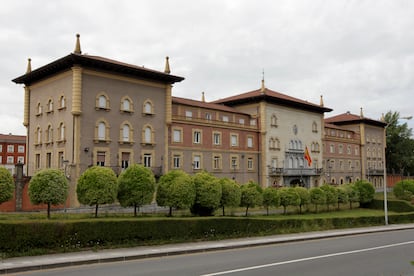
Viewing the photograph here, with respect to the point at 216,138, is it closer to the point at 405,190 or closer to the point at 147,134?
the point at 147,134

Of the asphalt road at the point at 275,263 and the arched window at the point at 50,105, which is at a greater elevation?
the arched window at the point at 50,105

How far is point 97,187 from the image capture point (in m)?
24.8

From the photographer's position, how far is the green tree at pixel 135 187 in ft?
84.6

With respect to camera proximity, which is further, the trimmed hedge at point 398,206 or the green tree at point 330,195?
the trimmed hedge at point 398,206

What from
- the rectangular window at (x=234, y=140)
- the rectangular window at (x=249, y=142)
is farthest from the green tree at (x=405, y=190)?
the rectangular window at (x=234, y=140)

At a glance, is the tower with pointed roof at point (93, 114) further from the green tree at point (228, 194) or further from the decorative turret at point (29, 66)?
the green tree at point (228, 194)

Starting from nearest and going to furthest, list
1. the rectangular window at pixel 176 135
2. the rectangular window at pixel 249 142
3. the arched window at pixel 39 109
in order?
the arched window at pixel 39 109 → the rectangular window at pixel 176 135 → the rectangular window at pixel 249 142

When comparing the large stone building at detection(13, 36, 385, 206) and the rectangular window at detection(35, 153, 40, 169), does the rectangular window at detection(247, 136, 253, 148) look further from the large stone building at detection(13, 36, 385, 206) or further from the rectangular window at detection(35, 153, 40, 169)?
the rectangular window at detection(35, 153, 40, 169)

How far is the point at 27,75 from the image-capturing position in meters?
42.9

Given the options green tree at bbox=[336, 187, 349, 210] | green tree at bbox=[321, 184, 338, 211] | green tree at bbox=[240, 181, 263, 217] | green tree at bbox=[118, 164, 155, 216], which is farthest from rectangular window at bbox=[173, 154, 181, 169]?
green tree at bbox=[118, 164, 155, 216]

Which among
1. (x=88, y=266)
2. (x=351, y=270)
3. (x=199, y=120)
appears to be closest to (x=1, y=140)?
(x=199, y=120)

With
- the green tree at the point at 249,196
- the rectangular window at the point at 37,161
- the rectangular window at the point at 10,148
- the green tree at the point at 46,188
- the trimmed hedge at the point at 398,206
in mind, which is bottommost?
the trimmed hedge at the point at 398,206

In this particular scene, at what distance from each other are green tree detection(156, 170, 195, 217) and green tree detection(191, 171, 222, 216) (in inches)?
30.5

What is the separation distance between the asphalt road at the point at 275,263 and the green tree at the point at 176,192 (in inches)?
309
